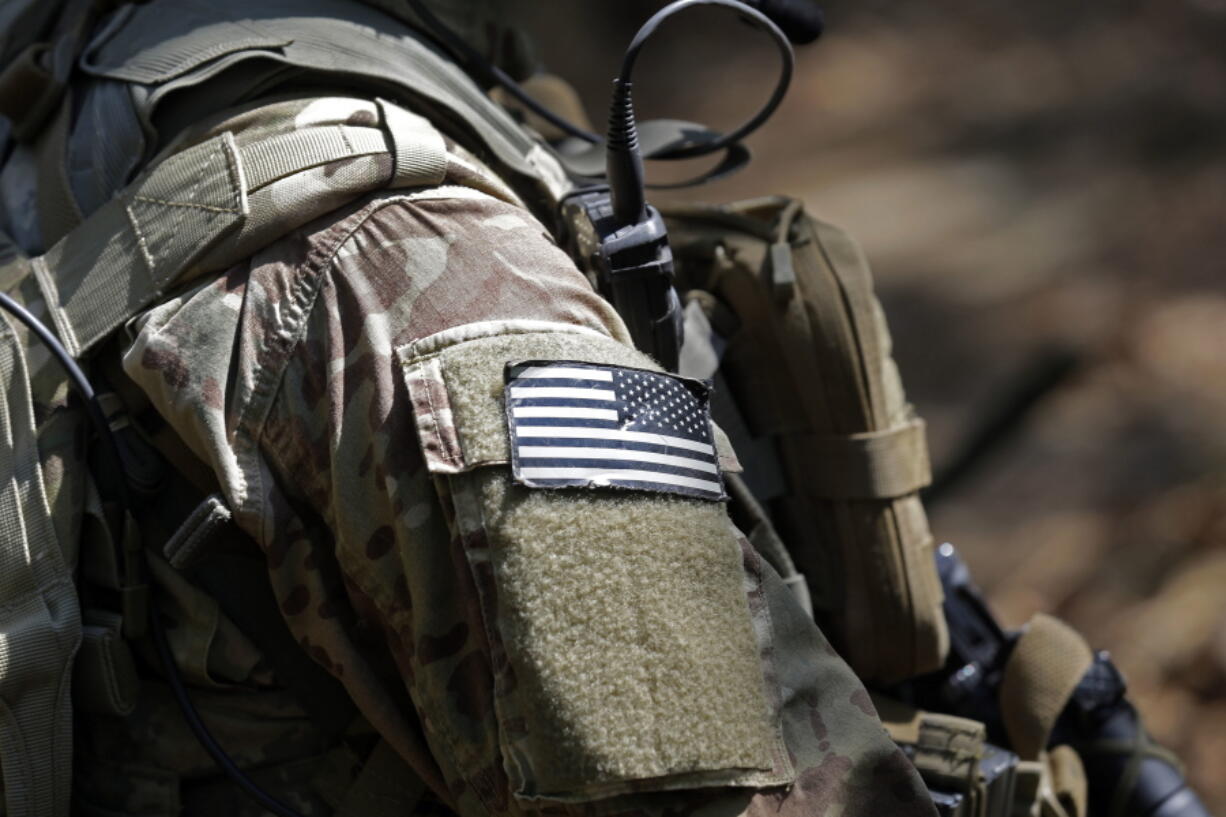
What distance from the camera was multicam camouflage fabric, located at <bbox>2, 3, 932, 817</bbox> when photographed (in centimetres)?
108

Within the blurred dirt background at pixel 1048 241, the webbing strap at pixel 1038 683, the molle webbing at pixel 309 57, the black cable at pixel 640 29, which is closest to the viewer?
the molle webbing at pixel 309 57

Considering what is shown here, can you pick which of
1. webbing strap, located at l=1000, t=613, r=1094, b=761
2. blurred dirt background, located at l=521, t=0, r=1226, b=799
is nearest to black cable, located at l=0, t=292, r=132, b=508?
webbing strap, located at l=1000, t=613, r=1094, b=761

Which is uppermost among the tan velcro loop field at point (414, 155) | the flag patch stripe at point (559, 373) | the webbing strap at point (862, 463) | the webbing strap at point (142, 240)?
the tan velcro loop field at point (414, 155)

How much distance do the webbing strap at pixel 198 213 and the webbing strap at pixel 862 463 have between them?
0.64 m

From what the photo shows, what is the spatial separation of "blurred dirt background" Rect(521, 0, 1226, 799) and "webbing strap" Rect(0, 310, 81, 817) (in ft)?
7.57

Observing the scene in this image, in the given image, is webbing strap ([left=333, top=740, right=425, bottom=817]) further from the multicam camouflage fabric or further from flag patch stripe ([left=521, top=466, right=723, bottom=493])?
flag patch stripe ([left=521, top=466, right=723, bottom=493])

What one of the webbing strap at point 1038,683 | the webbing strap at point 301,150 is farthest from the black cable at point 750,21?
the webbing strap at point 1038,683

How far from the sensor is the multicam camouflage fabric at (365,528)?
3.54 ft

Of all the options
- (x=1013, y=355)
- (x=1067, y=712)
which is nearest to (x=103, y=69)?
(x=1067, y=712)

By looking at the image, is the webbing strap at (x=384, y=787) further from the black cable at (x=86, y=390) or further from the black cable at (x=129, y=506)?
the black cable at (x=86, y=390)

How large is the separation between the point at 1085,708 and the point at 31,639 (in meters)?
1.36

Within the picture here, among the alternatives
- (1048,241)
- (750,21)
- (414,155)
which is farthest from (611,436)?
(1048,241)

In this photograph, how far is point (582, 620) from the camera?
103cm

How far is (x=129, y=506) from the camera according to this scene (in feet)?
4.03
